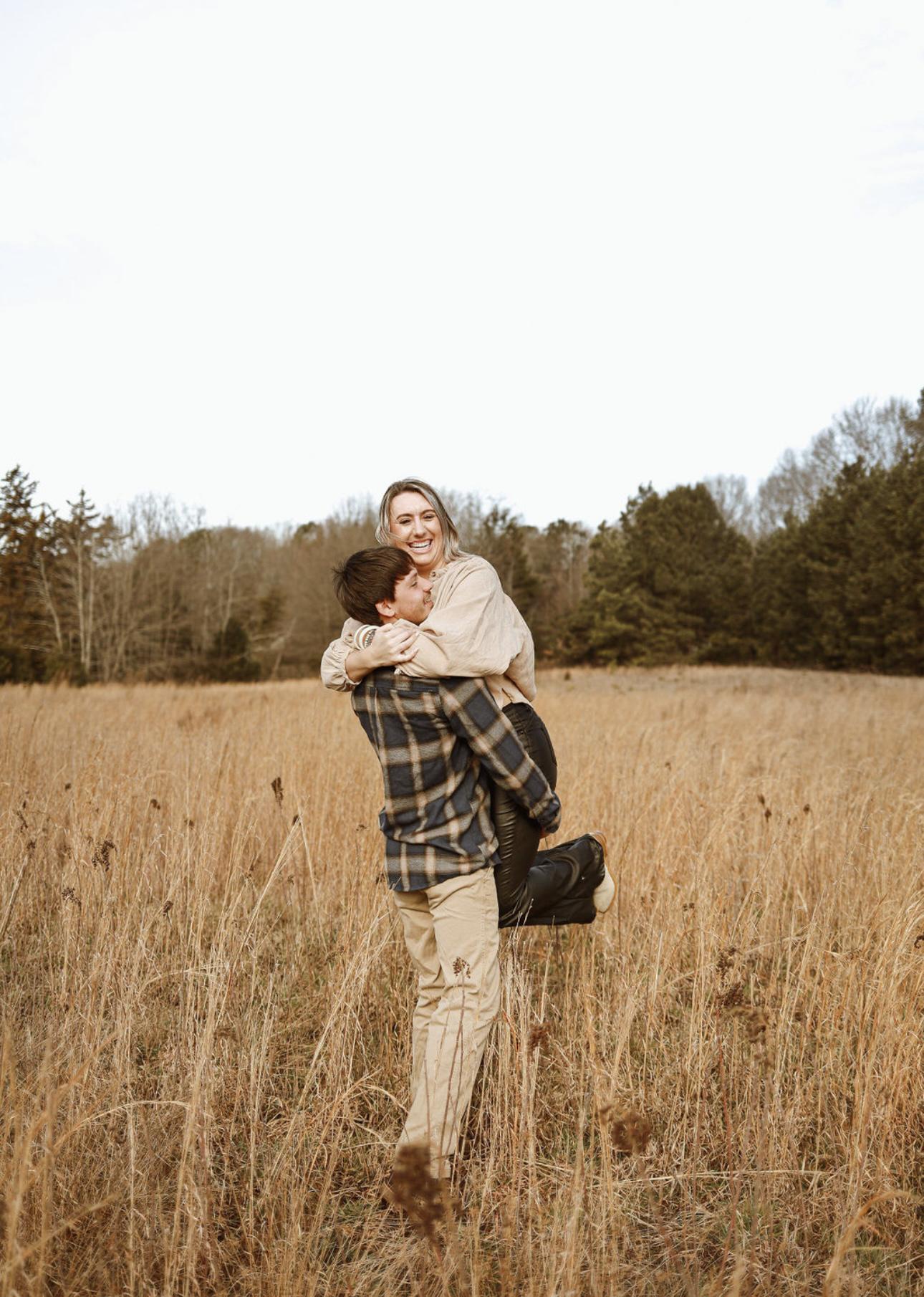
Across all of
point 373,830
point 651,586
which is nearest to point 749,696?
point 373,830

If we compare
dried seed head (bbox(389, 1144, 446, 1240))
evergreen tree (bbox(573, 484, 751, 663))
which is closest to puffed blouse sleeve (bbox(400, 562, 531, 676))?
dried seed head (bbox(389, 1144, 446, 1240))

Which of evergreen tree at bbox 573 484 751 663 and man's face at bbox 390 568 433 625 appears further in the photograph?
evergreen tree at bbox 573 484 751 663

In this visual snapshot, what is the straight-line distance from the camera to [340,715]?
33.4ft

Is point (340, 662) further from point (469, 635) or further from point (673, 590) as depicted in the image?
point (673, 590)

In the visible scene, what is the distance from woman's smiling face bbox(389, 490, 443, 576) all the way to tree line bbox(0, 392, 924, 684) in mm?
24384

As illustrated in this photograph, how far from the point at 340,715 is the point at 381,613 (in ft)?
25.6

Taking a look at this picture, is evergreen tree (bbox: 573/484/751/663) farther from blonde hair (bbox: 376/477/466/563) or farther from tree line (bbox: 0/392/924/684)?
blonde hair (bbox: 376/477/466/563)

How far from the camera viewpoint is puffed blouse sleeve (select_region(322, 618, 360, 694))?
8.16ft

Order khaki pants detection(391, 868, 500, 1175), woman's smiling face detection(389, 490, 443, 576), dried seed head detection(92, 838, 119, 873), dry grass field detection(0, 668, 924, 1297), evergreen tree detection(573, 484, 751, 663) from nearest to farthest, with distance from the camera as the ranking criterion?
1. dry grass field detection(0, 668, 924, 1297)
2. khaki pants detection(391, 868, 500, 1175)
3. woman's smiling face detection(389, 490, 443, 576)
4. dried seed head detection(92, 838, 119, 873)
5. evergreen tree detection(573, 484, 751, 663)

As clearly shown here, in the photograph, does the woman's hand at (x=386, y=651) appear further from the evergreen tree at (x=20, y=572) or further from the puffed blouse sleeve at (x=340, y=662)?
the evergreen tree at (x=20, y=572)

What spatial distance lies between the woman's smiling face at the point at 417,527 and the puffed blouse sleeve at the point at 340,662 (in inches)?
11.5

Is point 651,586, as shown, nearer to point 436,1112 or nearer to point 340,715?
point 340,715

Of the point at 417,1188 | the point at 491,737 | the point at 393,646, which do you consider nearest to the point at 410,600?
the point at 393,646

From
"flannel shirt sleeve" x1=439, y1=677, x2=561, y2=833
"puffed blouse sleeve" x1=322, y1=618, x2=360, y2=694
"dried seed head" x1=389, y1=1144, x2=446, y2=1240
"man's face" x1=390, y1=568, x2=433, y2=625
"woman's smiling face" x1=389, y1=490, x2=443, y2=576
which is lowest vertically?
"dried seed head" x1=389, y1=1144, x2=446, y2=1240
